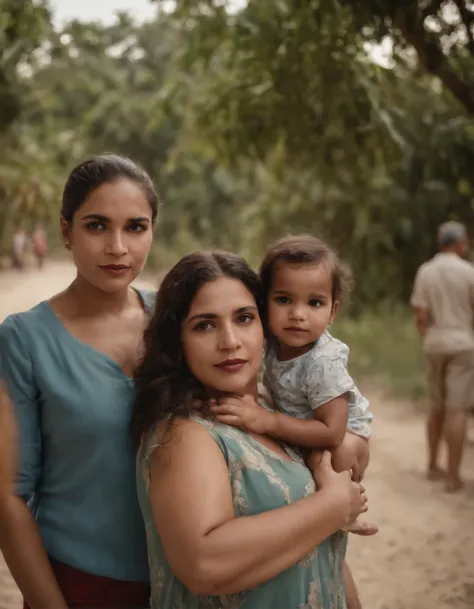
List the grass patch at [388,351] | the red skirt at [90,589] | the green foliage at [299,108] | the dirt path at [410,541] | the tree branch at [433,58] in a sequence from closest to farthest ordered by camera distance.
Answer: the red skirt at [90,589] < the tree branch at [433,58] < the dirt path at [410,541] < the green foliage at [299,108] < the grass patch at [388,351]

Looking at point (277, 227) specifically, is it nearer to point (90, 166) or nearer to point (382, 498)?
point (382, 498)

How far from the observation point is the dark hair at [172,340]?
1.22 meters

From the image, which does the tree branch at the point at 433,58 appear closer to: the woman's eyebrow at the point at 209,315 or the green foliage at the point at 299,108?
the green foliage at the point at 299,108

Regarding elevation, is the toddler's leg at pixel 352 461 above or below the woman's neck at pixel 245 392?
below

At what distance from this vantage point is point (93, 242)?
1.33 m

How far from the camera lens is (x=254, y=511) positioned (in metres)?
1.16

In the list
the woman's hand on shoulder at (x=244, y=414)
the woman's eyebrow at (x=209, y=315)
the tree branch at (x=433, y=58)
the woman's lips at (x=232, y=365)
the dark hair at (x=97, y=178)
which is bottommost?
the woman's hand on shoulder at (x=244, y=414)

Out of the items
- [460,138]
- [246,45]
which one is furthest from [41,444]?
[460,138]

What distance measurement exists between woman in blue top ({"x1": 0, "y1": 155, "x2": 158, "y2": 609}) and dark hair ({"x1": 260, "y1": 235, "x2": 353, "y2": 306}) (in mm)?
300

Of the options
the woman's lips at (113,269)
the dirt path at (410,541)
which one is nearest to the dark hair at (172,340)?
the woman's lips at (113,269)

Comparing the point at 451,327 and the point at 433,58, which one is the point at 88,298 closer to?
the point at 433,58

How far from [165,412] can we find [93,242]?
0.37 metres

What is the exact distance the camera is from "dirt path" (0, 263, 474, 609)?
123 inches

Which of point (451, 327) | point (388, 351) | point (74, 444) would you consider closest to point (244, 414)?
point (74, 444)
